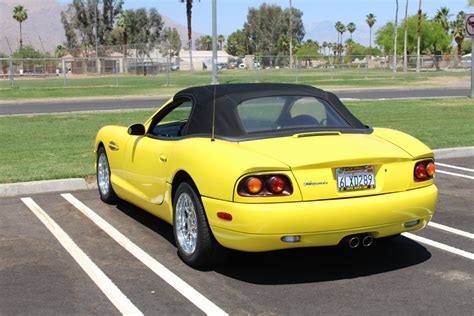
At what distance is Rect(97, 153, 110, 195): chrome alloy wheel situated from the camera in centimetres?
736

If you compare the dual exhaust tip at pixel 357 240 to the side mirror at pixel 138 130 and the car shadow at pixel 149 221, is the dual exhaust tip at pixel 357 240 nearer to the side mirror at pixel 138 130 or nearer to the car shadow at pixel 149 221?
the car shadow at pixel 149 221

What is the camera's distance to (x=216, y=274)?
498cm

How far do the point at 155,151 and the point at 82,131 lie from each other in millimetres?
8392

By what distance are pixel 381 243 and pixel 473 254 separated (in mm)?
806

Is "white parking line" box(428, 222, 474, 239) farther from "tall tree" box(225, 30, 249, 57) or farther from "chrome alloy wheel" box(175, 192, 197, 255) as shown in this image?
"tall tree" box(225, 30, 249, 57)

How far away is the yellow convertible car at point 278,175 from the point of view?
4473 mm

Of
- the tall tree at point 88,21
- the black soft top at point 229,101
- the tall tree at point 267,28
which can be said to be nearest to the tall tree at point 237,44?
the tall tree at point 267,28

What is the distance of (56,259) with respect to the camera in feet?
17.7

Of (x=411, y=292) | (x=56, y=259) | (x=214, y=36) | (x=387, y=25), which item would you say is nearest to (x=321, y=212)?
(x=411, y=292)

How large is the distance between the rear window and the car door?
64 centimetres

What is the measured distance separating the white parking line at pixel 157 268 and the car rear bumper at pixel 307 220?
0.45m

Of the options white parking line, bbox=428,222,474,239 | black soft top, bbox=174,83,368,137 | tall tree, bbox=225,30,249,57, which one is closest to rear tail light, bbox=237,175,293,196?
black soft top, bbox=174,83,368,137

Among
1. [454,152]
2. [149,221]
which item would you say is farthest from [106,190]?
[454,152]

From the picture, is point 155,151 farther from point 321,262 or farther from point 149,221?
point 321,262
